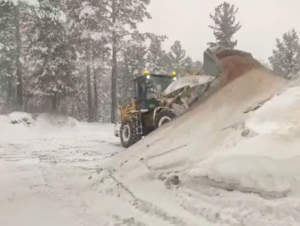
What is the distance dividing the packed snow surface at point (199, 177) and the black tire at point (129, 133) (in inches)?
210

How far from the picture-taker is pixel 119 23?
93.0ft

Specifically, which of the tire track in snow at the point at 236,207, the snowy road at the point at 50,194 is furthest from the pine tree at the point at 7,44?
the tire track in snow at the point at 236,207

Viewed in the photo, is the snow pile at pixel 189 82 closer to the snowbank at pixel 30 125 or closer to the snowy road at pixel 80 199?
the snowy road at pixel 80 199

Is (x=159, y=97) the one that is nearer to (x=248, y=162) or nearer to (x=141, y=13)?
(x=248, y=162)

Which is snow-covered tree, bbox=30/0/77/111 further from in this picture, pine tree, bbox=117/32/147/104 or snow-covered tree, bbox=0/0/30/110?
pine tree, bbox=117/32/147/104

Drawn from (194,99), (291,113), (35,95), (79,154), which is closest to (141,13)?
(35,95)

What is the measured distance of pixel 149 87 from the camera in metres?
14.4

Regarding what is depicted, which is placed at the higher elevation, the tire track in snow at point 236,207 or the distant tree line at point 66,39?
the distant tree line at point 66,39

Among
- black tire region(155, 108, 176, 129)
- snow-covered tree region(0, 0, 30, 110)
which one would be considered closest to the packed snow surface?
black tire region(155, 108, 176, 129)

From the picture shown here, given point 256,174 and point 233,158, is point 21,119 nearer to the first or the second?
point 233,158

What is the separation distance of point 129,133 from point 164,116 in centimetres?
278

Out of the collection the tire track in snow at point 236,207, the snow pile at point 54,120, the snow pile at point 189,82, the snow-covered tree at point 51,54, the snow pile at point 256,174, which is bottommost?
the tire track in snow at point 236,207

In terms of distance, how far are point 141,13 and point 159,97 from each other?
1728 centimetres

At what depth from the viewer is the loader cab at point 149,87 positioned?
14328 mm
